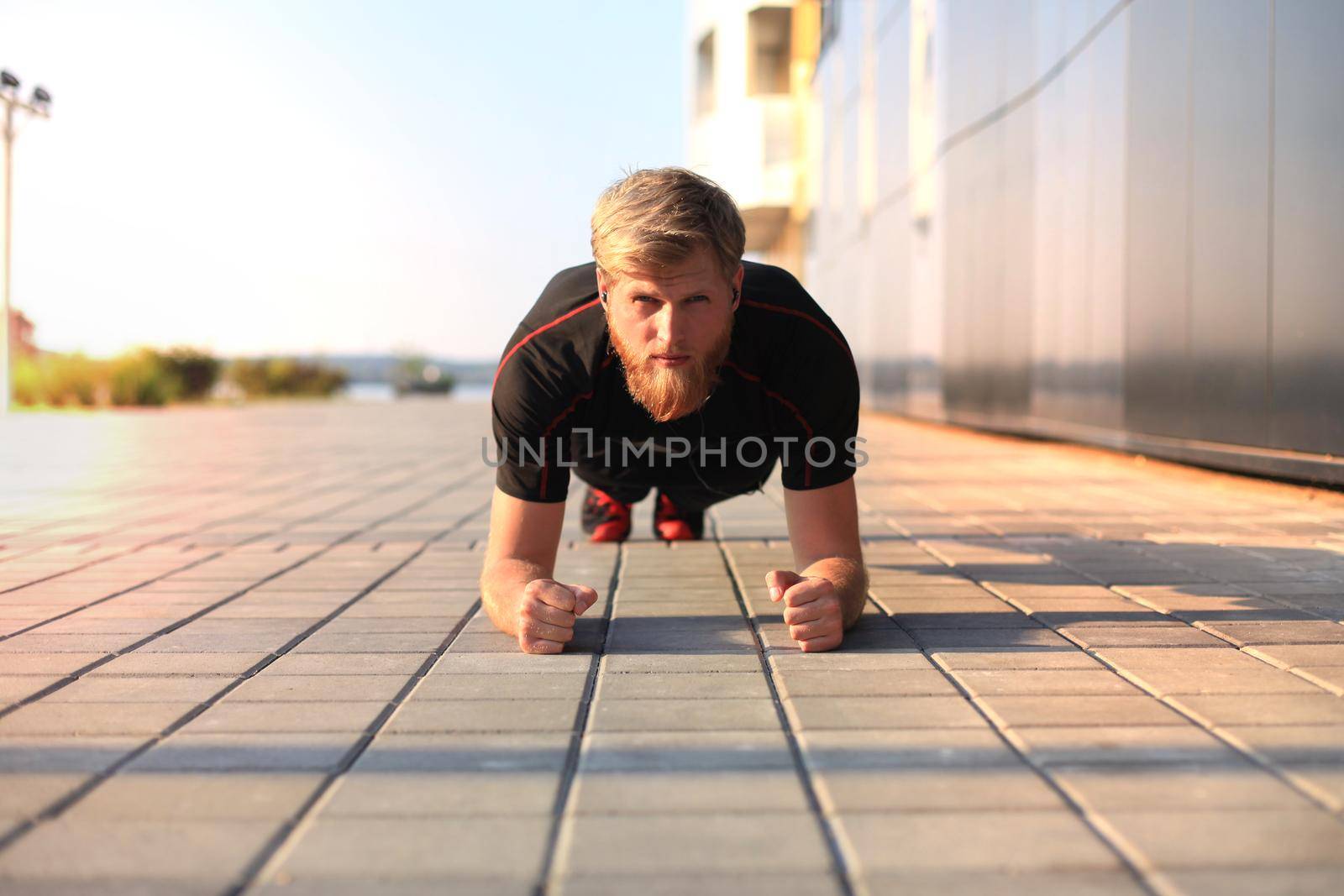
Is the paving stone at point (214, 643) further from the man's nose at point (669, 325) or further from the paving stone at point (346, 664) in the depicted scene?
the man's nose at point (669, 325)

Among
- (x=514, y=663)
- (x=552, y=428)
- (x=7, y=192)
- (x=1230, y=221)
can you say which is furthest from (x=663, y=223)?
(x=7, y=192)

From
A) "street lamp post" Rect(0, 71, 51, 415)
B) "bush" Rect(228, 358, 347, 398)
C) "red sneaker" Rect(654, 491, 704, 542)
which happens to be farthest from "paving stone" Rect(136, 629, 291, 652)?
"bush" Rect(228, 358, 347, 398)

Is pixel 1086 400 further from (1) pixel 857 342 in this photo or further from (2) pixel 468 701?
(1) pixel 857 342

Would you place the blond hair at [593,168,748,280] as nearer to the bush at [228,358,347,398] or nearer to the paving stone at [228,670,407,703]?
the paving stone at [228,670,407,703]

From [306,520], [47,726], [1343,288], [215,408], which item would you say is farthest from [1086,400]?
[215,408]

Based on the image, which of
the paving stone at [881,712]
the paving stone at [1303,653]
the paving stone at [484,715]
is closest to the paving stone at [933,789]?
the paving stone at [881,712]

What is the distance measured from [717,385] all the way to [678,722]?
3.58 feet

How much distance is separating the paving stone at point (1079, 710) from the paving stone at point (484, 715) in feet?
2.66

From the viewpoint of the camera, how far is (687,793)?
1.73m

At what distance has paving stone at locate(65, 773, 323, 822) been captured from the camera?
167 centimetres

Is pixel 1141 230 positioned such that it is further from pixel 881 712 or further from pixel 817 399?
pixel 881 712

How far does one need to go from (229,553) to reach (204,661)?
172 centimetres

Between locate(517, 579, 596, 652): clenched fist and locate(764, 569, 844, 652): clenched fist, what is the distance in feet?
1.40

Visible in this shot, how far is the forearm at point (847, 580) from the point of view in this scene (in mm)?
2734
